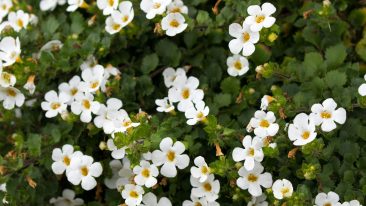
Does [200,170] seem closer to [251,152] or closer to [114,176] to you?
[251,152]

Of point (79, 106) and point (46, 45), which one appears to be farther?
point (46, 45)

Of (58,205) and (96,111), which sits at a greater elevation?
(96,111)

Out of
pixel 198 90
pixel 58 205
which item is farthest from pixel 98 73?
pixel 58 205

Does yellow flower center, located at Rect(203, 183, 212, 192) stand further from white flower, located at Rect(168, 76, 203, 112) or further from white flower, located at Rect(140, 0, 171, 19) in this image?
white flower, located at Rect(140, 0, 171, 19)

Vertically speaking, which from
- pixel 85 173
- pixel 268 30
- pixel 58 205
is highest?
pixel 268 30

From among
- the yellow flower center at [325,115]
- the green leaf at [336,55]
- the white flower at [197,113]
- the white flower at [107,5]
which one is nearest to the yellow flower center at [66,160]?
the white flower at [197,113]

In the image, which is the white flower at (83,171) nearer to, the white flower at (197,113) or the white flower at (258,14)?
the white flower at (197,113)

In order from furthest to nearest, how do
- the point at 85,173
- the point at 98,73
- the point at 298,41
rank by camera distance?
the point at 298,41 → the point at 98,73 → the point at 85,173

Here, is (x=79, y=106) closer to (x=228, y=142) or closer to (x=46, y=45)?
(x=46, y=45)
